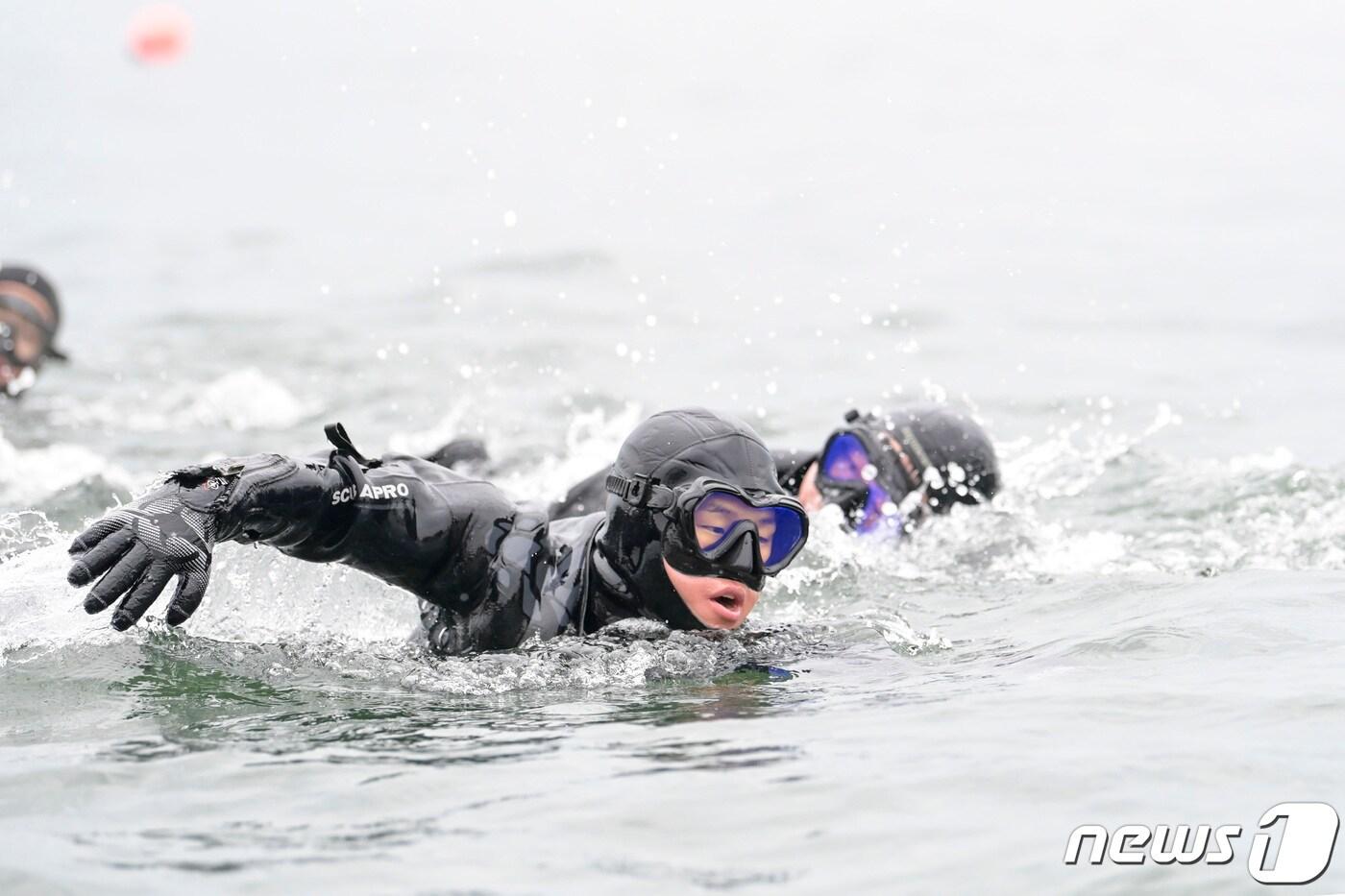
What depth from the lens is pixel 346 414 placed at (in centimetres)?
1077

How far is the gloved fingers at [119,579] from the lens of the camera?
411 cm

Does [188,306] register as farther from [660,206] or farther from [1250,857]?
[1250,857]

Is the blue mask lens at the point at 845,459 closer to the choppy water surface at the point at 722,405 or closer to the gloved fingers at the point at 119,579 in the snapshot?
the choppy water surface at the point at 722,405

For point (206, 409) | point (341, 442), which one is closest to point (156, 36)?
point (206, 409)

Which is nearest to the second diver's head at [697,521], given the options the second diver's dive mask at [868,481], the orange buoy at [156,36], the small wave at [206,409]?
the second diver's dive mask at [868,481]

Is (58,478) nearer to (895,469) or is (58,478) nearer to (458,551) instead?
(895,469)

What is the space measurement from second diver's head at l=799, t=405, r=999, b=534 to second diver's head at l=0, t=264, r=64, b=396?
6004mm

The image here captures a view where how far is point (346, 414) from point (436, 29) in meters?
23.1

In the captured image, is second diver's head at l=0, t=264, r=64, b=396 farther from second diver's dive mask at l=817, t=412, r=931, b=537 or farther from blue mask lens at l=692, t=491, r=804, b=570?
blue mask lens at l=692, t=491, r=804, b=570

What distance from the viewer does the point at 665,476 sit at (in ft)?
16.6

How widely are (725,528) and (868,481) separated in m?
2.60

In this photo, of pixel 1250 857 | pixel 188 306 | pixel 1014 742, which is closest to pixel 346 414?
pixel 188 306

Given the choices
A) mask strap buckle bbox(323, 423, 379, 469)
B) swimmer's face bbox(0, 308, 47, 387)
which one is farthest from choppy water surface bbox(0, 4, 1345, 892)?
mask strap buckle bbox(323, 423, 379, 469)

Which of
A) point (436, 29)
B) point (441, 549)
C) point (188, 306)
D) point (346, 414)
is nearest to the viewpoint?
point (441, 549)
